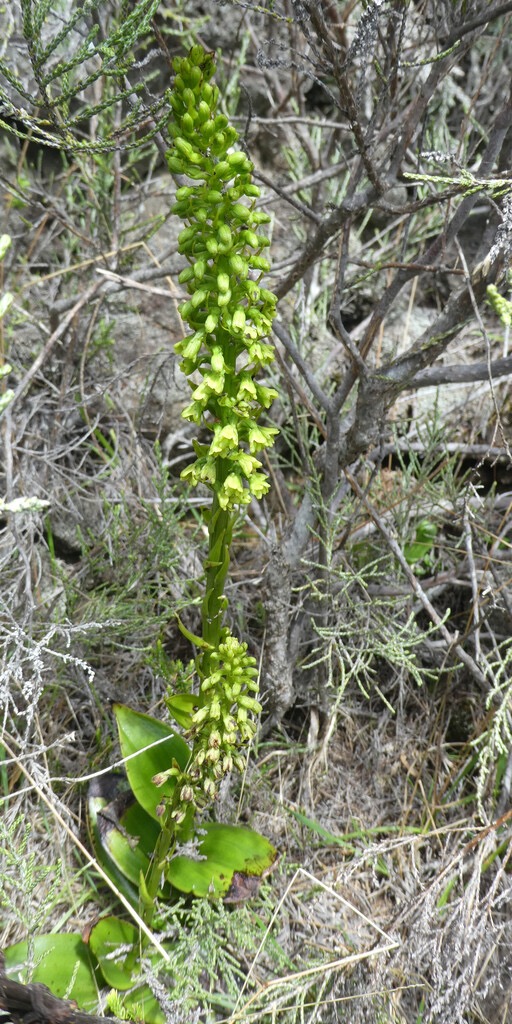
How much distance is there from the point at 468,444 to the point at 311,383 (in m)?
0.86

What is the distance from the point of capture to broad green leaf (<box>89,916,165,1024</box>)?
1635mm

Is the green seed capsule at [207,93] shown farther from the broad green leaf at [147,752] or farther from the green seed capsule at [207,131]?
the broad green leaf at [147,752]

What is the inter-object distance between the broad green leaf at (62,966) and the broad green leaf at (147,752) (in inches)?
13.9

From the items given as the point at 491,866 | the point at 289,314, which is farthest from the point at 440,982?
the point at 289,314

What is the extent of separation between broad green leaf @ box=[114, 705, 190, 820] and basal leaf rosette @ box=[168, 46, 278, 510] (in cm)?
80

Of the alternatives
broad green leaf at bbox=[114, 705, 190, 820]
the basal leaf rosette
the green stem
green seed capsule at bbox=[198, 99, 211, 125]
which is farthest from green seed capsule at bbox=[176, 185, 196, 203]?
broad green leaf at bbox=[114, 705, 190, 820]

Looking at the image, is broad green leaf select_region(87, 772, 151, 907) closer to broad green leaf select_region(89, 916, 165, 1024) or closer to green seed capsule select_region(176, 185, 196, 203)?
broad green leaf select_region(89, 916, 165, 1024)

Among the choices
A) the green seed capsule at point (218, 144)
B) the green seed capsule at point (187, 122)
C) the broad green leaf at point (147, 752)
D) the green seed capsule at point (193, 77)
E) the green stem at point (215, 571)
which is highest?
the green seed capsule at point (193, 77)

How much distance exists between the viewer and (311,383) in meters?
1.97

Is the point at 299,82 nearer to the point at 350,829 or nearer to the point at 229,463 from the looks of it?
the point at 229,463

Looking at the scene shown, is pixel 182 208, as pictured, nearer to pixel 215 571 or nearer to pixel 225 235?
pixel 225 235

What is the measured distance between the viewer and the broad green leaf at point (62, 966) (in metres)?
1.66

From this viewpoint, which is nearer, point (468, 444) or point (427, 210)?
point (468, 444)

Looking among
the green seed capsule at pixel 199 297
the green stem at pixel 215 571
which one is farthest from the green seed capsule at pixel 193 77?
the green stem at pixel 215 571
